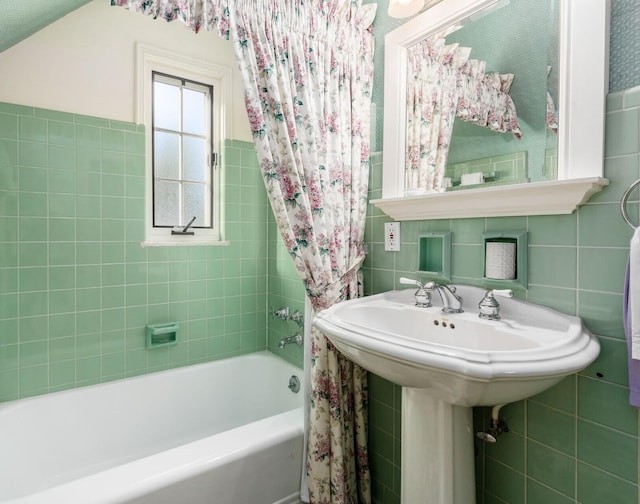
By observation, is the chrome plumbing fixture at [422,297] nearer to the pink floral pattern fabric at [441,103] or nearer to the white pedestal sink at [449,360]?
the white pedestal sink at [449,360]

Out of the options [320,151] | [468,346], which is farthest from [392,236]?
[468,346]

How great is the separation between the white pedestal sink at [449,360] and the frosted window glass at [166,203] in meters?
1.44

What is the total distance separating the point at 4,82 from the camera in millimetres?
1696

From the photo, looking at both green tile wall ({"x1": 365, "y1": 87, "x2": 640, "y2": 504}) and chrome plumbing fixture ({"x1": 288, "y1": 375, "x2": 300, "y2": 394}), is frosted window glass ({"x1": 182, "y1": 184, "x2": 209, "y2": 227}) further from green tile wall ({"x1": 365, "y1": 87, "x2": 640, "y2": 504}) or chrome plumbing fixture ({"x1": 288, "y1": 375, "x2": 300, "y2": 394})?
green tile wall ({"x1": 365, "y1": 87, "x2": 640, "y2": 504})

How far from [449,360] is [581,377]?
21.1 inches

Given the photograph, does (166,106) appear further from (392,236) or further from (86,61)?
(392,236)

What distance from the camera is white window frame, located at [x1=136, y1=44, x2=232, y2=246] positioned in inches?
80.1

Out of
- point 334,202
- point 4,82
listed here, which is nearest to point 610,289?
point 334,202

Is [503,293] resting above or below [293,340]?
above

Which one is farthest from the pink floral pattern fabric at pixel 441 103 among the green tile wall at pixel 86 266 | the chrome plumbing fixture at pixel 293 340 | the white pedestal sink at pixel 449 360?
the green tile wall at pixel 86 266

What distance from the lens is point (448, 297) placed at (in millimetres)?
1252

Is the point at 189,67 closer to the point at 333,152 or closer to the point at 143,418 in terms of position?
the point at 333,152

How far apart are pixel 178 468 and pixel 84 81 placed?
1902 millimetres

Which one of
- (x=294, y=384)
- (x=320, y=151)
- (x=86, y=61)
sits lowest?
(x=294, y=384)
